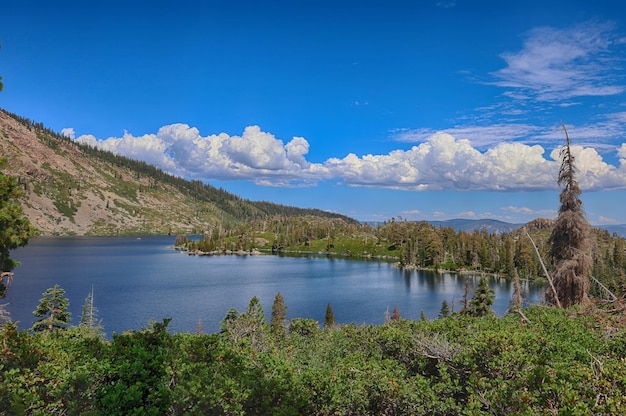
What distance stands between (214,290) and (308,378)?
273ft

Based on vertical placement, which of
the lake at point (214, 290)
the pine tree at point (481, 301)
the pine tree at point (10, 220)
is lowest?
the lake at point (214, 290)

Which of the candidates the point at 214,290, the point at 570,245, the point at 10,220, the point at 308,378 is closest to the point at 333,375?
the point at 308,378

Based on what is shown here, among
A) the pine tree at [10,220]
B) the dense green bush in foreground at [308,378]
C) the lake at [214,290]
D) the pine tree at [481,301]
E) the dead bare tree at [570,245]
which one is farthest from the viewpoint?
the lake at [214,290]

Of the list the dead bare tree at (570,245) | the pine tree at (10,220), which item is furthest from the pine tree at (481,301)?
the pine tree at (10,220)

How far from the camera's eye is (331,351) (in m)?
12.5

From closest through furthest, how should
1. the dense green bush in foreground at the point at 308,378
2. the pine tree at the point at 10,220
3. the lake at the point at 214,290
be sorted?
the dense green bush in foreground at the point at 308,378, the pine tree at the point at 10,220, the lake at the point at 214,290

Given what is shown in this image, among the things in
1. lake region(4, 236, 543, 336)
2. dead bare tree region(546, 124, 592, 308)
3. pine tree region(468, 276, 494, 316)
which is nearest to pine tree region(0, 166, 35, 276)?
dead bare tree region(546, 124, 592, 308)

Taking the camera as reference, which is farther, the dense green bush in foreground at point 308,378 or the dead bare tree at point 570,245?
the dead bare tree at point 570,245

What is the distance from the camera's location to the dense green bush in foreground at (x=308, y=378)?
6145 millimetres

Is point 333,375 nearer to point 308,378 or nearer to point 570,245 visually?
point 308,378

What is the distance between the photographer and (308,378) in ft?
25.1

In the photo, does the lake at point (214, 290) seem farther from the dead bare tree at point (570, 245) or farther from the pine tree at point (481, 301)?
the dead bare tree at point (570, 245)

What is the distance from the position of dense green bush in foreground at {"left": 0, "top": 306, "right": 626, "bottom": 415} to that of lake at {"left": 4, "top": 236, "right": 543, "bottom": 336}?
38952mm

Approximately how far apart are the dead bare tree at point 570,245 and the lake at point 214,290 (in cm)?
2122
